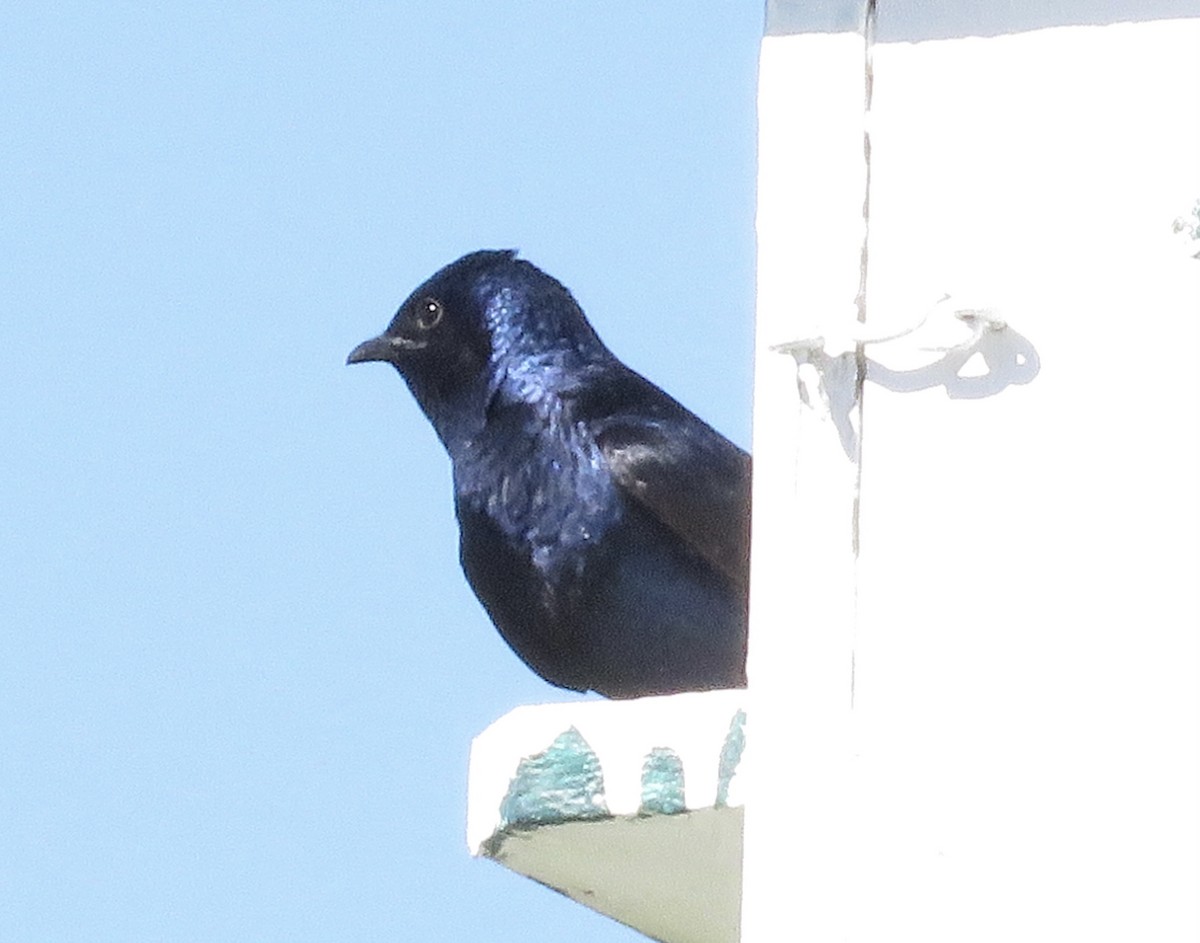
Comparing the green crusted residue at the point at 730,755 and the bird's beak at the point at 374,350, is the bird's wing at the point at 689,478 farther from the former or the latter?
the green crusted residue at the point at 730,755

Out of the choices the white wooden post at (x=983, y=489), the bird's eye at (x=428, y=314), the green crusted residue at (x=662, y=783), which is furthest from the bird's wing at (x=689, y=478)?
the white wooden post at (x=983, y=489)

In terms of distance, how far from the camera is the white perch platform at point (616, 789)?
1986mm

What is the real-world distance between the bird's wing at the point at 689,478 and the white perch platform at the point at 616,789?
45.4 inches

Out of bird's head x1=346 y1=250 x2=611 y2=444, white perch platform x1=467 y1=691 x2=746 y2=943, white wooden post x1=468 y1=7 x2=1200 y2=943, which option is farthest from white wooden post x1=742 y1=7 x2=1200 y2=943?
bird's head x1=346 y1=250 x2=611 y2=444

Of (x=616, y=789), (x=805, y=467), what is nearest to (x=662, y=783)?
(x=616, y=789)

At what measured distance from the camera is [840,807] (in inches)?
71.5

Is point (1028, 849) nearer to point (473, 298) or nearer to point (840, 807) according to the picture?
point (840, 807)

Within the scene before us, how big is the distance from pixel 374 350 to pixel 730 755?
2.18 meters

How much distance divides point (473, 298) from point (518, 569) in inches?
25.3

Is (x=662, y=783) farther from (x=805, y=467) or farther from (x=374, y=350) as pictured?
(x=374, y=350)

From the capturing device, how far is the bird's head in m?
3.79

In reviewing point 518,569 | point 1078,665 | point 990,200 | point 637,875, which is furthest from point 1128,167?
point 518,569

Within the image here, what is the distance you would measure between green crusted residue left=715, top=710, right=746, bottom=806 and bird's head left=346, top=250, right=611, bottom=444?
5.80 ft

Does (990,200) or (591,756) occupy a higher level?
(990,200)
